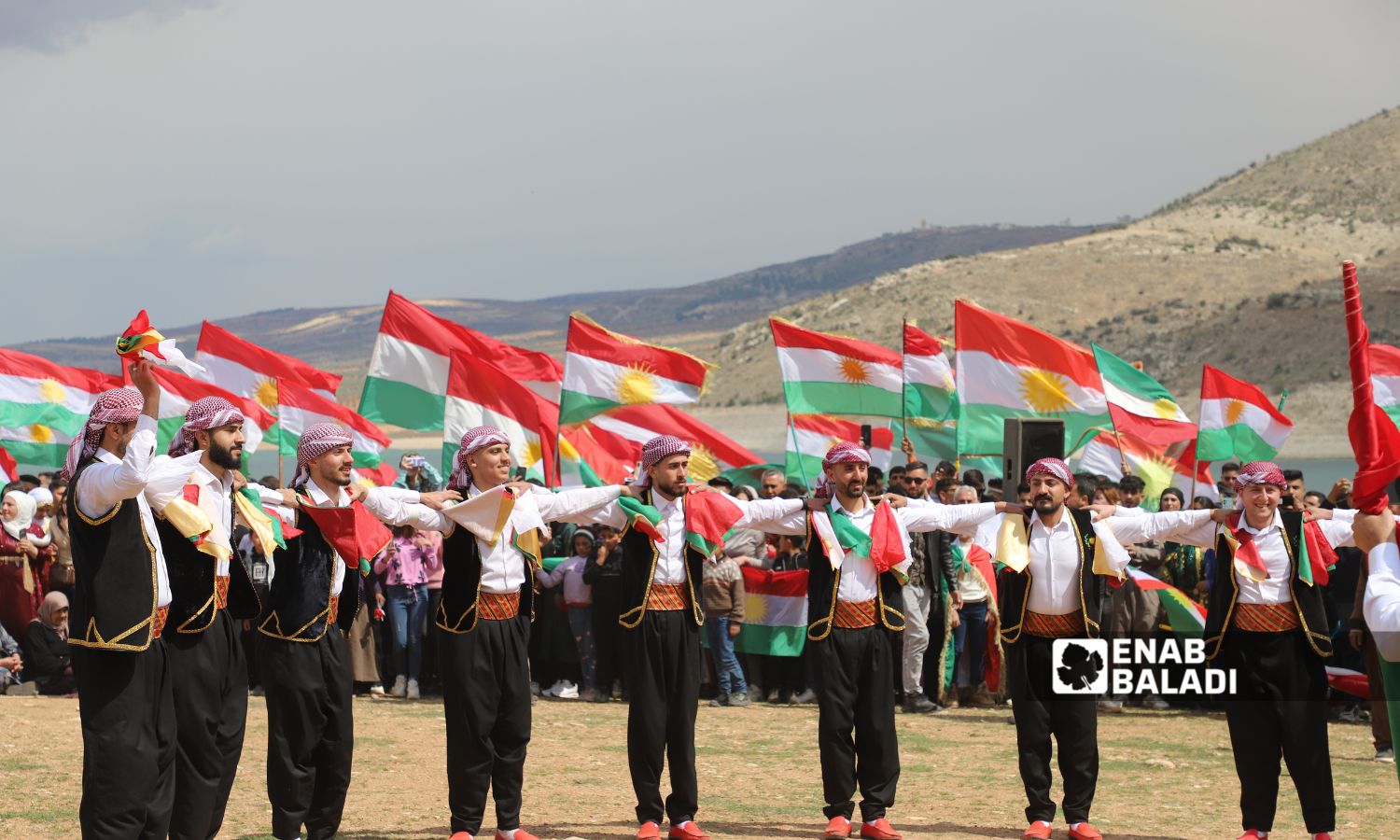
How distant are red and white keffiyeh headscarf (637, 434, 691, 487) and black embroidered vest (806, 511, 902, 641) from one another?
799 millimetres

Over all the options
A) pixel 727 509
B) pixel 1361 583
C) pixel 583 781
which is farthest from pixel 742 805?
pixel 1361 583

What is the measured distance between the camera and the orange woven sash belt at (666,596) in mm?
8844

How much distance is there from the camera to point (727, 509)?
29.4 ft

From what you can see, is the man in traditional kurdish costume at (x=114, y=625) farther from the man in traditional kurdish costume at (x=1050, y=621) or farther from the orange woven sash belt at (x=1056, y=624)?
the orange woven sash belt at (x=1056, y=624)

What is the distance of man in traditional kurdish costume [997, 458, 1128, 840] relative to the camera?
29.6ft

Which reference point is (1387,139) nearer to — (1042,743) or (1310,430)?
(1310,430)

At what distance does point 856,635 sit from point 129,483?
4150 mm

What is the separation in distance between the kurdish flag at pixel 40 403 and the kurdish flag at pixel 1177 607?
1118 cm

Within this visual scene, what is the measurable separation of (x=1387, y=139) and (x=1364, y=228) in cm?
1779

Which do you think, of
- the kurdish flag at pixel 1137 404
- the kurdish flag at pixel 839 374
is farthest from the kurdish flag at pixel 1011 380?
the kurdish flag at pixel 839 374

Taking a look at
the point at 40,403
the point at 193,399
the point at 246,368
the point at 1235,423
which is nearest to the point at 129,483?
the point at 193,399

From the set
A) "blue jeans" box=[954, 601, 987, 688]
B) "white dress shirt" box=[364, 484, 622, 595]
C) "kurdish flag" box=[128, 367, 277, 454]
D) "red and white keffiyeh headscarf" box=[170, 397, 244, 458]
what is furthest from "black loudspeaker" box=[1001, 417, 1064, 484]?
"kurdish flag" box=[128, 367, 277, 454]

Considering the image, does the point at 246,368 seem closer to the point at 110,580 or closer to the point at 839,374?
the point at 839,374

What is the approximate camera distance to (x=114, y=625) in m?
6.67
